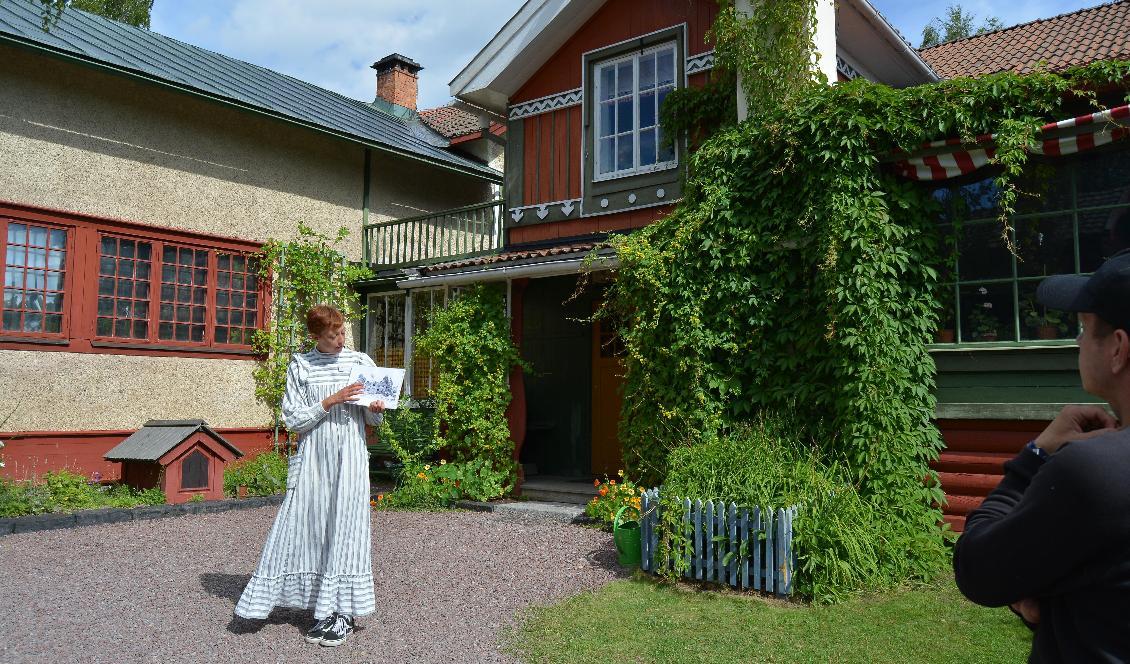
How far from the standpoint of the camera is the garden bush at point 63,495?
27.2 ft

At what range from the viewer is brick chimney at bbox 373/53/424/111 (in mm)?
18266

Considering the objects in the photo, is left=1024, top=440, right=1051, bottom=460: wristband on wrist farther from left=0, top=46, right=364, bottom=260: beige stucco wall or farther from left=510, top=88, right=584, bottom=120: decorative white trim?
left=0, top=46, right=364, bottom=260: beige stucco wall

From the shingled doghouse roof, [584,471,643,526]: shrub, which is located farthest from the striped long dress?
the shingled doghouse roof

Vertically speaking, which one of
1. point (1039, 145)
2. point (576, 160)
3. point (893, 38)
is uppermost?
point (893, 38)

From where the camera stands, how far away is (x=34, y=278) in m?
9.80

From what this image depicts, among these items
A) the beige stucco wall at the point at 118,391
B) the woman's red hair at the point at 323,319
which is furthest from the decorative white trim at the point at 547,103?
the woman's red hair at the point at 323,319

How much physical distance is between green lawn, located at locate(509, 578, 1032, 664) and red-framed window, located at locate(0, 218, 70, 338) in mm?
7759

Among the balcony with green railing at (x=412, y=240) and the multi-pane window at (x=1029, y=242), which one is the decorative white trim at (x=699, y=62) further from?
the multi-pane window at (x=1029, y=242)

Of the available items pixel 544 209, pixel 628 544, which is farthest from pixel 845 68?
pixel 628 544

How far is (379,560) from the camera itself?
272 inches

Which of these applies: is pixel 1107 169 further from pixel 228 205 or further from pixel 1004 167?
pixel 228 205

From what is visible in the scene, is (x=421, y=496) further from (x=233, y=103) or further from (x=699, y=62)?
(x=699, y=62)

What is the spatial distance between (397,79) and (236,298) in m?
8.39

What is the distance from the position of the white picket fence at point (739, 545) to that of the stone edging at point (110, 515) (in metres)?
5.54
